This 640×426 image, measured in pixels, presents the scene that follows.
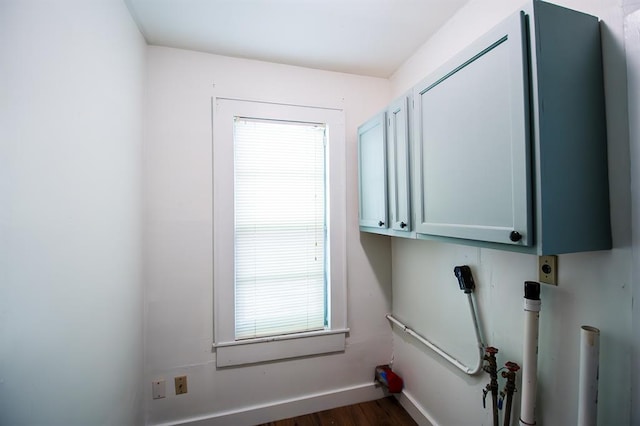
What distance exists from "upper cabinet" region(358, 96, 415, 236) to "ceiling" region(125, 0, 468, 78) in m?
0.50

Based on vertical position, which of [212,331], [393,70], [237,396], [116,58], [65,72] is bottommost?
[237,396]

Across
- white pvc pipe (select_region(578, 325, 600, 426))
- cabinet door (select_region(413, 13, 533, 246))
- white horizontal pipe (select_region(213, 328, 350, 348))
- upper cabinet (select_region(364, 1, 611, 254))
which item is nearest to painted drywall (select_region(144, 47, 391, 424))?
white horizontal pipe (select_region(213, 328, 350, 348))

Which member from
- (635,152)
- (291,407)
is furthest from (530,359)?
(291,407)

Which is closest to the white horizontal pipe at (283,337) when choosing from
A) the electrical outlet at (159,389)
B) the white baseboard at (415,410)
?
the electrical outlet at (159,389)

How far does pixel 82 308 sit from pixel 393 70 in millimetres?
2350

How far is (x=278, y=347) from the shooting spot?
189 cm

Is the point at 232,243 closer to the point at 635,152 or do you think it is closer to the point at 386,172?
the point at 386,172

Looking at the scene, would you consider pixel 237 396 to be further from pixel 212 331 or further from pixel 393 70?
pixel 393 70

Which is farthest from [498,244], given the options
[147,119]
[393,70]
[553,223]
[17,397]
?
[147,119]

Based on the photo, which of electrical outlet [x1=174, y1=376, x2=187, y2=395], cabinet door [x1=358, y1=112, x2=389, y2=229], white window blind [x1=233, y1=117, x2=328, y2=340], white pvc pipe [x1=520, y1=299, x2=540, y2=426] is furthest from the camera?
white window blind [x1=233, y1=117, x2=328, y2=340]

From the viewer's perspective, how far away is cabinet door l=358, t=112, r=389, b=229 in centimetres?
163

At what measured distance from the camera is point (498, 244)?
93cm

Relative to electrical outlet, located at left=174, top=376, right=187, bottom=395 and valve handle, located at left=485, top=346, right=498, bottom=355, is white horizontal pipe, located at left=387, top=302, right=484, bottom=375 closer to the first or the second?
valve handle, located at left=485, top=346, right=498, bottom=355

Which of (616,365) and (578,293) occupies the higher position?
(578,293)
